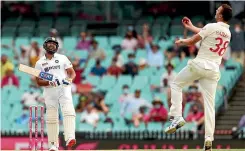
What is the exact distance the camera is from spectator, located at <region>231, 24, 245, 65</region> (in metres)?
24.8

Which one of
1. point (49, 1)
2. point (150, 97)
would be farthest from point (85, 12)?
point (150, 97)

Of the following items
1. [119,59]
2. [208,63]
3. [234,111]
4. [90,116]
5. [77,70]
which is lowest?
[90,116]

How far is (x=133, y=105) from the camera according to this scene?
22.6 metres

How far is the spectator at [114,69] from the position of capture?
960 inches

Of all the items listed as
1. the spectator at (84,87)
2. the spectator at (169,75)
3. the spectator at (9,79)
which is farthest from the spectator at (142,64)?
the spectator at (9,79)

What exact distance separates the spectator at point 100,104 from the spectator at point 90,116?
19 cm

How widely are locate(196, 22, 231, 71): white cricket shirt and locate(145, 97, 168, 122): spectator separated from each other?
781 cm

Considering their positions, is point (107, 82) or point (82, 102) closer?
point (82, 102)

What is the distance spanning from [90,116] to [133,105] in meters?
1.06

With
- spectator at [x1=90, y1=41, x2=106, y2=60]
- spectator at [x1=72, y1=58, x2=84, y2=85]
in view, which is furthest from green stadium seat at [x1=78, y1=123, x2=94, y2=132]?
spectator at [x1=90, y1=41, x2=106, y2=60]

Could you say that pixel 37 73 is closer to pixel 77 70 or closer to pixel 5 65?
pixel 77 70

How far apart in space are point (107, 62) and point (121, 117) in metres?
2.76

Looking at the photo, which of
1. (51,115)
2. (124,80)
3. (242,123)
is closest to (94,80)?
(124,80)

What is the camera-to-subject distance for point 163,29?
27.0 meters
